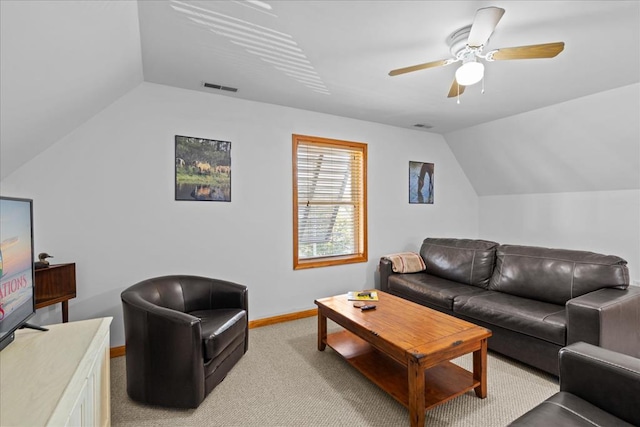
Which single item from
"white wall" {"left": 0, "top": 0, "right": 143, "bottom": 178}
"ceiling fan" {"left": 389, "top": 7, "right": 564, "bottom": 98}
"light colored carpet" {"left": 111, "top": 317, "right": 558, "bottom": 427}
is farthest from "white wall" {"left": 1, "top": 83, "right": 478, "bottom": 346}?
"ceiling fan" {"left": 389, "top": 7, "right": 564, "bottom": 98}

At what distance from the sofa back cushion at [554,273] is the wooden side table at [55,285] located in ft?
13.0

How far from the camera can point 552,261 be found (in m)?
2.90

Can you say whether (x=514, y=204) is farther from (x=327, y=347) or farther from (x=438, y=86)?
(x=327, y=347)

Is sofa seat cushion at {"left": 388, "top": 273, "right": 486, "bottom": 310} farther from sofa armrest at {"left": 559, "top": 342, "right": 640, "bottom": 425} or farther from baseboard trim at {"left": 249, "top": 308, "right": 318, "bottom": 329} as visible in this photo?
sofa armrest at {"left": 559, "top": 342, "right": 640, "bottom": 425}

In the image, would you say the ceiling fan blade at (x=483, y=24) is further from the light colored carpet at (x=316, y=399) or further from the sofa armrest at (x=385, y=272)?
the sofa armrest at (x=385, y=272)

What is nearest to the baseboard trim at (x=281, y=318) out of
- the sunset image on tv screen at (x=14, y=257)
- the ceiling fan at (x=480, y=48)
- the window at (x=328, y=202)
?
the window at (x=328, y=202)

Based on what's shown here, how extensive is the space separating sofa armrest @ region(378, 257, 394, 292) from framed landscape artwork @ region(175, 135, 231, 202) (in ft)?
7.03

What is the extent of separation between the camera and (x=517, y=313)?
2.58 meters

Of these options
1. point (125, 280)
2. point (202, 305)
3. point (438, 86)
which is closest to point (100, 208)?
point (125, 280)

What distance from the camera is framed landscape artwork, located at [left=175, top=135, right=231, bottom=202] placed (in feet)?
10.3

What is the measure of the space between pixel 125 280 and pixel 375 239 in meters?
3.08

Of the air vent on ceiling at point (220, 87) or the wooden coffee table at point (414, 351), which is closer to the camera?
the wooden coffee table at point (414, 351)

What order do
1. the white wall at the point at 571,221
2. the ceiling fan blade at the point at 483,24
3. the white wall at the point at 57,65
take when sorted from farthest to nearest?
the white wall at the point at 571,221 < the ceiling fan blade at the point at 483,24 < the white wall at the point at 57,65

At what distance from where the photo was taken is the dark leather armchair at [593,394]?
4.20 feet
